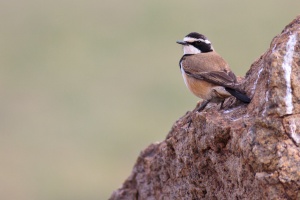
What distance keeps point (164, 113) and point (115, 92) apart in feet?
12.0

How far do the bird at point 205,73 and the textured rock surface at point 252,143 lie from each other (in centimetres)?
33

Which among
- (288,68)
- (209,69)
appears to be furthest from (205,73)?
(288,68)

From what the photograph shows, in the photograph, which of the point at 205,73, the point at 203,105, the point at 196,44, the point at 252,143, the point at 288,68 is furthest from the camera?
the point at 196,44

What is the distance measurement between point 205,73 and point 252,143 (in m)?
3.12

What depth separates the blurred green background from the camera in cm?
3200

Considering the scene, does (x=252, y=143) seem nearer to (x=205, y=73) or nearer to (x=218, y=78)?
(x=218, y=78)

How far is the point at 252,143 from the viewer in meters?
7.50

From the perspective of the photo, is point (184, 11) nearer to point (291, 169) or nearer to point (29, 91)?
point (29, 91)

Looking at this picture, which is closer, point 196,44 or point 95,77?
point 196,44

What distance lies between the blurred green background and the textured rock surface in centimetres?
1936

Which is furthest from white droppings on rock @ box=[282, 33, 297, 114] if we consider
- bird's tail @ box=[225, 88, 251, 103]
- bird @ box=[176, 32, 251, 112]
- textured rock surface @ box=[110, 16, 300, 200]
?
bird @ box=[176, 32, 251, 112]

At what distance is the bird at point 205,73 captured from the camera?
9766 mm

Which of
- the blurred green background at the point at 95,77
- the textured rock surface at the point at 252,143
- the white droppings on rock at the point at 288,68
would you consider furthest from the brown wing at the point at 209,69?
the blurred green background at the point at 95,77

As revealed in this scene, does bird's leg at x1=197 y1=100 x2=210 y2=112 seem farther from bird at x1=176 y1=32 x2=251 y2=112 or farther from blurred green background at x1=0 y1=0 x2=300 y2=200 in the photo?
blurred green background at x1=0 y1=0 x2=300 y2=200
